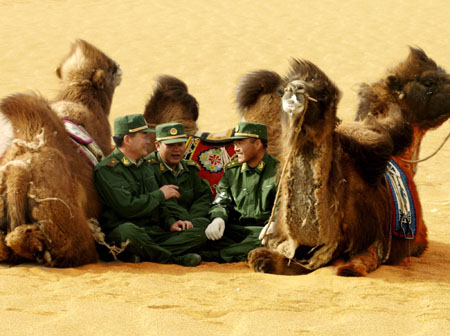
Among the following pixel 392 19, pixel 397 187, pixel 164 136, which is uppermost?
pixel 392 19

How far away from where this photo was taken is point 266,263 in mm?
5148

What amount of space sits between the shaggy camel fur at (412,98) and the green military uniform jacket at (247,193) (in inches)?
41.5

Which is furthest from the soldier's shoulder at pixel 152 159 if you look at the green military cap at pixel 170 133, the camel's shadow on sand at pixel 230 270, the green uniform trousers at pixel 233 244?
the camel's shadow on sand at pixel 230 270

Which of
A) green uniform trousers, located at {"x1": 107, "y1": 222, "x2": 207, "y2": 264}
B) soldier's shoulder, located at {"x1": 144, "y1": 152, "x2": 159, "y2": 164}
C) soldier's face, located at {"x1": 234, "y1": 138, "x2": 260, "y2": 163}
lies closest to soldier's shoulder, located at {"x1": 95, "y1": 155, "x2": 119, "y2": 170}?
soldier's shoulder, located at {"x1": 144, "y1": 152, "x2": 159, "y2": 164}

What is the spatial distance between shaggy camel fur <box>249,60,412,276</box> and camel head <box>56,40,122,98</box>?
232cm

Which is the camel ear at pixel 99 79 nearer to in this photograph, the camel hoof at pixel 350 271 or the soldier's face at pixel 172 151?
the soldier's face at pixel 172 151

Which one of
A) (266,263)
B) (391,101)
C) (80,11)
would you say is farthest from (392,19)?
(266,263)

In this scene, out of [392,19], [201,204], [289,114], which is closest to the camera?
[289,114]

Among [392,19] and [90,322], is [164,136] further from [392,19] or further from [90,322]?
[392,19]

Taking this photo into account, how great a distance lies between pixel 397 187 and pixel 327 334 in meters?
2.54

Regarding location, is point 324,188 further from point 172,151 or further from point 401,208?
point 172,151

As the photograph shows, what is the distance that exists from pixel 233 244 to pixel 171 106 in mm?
2072

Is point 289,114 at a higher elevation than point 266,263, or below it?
higher

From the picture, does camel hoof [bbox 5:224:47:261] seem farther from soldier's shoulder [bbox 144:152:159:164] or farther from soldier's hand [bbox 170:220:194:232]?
soldier's shoulder [bbox 144:152:159:164]
